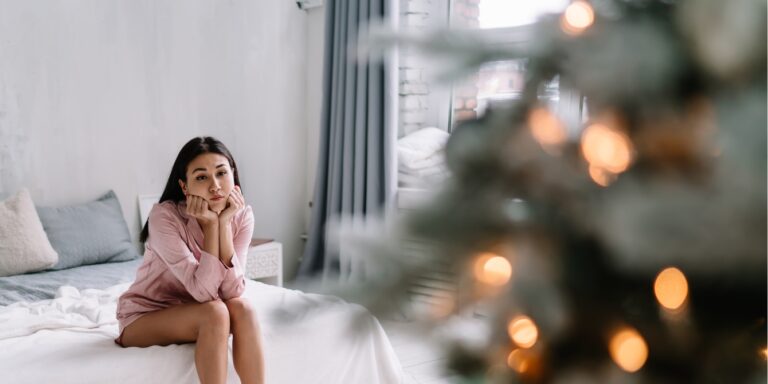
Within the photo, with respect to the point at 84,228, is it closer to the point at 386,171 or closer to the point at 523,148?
the point at 386,171

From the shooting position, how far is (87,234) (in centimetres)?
332

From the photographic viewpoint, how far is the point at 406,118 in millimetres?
4246

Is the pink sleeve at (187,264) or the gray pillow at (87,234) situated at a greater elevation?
the pink sleeve at (187,264)

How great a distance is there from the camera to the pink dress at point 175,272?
225 centimetres

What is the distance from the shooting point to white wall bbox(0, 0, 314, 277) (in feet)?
11.3

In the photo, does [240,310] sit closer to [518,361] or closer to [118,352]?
[118,352]

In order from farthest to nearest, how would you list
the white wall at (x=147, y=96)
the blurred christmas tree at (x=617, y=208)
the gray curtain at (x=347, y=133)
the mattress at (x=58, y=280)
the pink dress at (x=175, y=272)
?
the gray curtain at (x=347, y=133) → the white wall at (x=147, y=96) → the mattress at (x=58, y=280) → the pink dress at (x=175, y=272) → the blurred christmas tree at (x=617, y=208)

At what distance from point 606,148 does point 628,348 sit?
0.17 metres

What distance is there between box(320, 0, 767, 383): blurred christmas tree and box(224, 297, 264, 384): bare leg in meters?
1.61

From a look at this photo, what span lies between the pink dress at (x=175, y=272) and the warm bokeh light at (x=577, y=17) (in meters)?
1.85

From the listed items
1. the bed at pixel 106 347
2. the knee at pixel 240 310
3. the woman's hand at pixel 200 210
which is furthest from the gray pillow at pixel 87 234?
the knee at pixel 240 310

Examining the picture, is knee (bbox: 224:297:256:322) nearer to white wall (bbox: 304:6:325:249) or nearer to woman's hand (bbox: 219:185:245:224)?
woman's hand (bbox: 219:185:245:224)

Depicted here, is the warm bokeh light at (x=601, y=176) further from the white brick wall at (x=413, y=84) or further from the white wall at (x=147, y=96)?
the white brick wall at (x=413, y=84)

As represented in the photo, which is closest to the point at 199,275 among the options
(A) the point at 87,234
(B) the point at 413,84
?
(A) the point at 87,234
